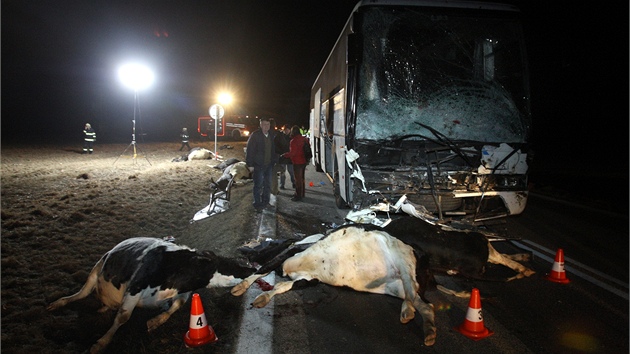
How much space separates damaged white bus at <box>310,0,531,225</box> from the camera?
5.53 m

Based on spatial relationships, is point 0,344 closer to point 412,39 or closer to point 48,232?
point 48,232

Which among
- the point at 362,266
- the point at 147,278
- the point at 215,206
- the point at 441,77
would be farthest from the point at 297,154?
the point at 147,278

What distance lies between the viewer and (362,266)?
369cm

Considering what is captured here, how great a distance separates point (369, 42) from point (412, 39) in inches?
27.1

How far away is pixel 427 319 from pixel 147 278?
8.58 ft

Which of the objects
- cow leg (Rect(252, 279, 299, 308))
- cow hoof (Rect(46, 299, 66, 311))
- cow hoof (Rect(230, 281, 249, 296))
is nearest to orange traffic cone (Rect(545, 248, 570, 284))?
cow leg (Rect(252, 279, 299, 308))

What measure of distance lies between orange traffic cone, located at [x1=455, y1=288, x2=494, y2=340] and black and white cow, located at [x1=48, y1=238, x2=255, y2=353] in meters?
2.49

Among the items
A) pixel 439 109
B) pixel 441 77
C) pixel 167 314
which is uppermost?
pixel 441 77

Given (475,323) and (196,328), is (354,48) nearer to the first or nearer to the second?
(475,323)

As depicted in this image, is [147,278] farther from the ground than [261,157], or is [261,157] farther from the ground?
[261,157]

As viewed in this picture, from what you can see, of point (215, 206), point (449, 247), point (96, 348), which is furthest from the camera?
point (215, 206)

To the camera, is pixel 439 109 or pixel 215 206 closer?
pixel 439 109

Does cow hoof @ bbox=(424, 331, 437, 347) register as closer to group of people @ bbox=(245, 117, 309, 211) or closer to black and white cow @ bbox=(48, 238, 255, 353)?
black and white cow @ bbox=(48, 238, 255, 353)

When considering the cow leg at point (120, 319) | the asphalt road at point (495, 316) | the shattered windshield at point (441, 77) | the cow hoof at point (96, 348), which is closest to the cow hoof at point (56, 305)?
the cow leg at point (120, 319)
